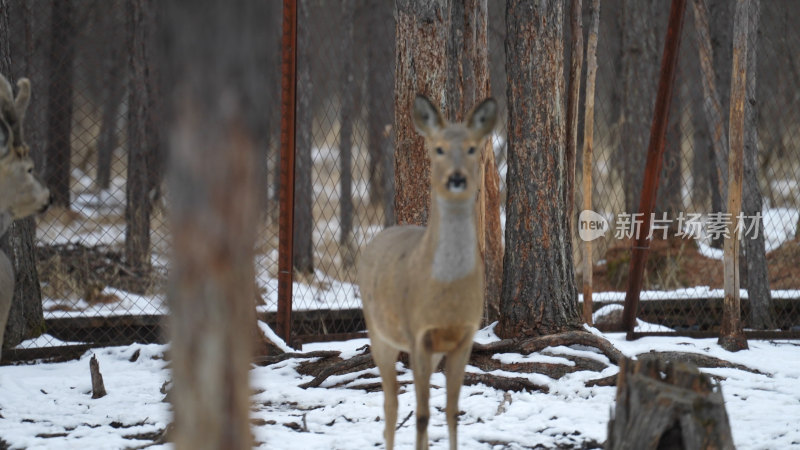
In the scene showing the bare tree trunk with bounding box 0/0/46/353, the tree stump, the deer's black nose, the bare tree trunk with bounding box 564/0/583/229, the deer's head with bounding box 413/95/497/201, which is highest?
the bare tree trunk with bounding box 564/0/583/229

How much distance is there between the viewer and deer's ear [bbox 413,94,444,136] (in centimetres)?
400

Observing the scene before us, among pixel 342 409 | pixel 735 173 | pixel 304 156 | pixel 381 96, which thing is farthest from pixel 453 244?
pixel 381 96

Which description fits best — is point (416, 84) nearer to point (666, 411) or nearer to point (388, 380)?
point (388, 380)

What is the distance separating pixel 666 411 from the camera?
11.6 feet

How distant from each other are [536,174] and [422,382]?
3.15 meters

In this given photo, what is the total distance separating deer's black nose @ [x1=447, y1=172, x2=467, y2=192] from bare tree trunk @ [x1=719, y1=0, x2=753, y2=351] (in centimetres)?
419

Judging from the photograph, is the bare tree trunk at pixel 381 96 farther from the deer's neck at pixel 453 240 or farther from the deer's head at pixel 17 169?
the deer's neck at pixel 453 240

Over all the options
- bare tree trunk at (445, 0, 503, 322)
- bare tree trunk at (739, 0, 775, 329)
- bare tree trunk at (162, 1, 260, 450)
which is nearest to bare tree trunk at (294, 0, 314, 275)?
bare tree trunk at (445, 0, 503, 322)

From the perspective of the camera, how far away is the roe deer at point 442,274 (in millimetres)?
3764

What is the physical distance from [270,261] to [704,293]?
16.8ft

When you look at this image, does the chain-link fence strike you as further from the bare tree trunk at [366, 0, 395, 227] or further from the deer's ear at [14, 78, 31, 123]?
the deer's ear at [14, 78, 31, 123]

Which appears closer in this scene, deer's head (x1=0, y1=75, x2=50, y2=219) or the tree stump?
the tree stump

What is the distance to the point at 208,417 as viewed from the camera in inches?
87.7

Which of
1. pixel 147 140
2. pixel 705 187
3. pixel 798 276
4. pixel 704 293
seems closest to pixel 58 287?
pixel 147 140
